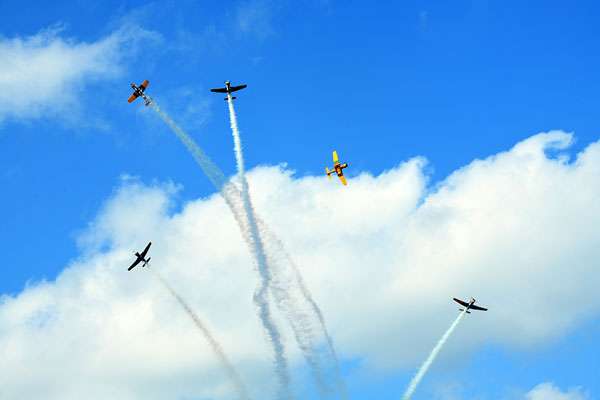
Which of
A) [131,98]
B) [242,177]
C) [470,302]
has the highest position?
[131,98]

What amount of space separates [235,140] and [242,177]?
9.13m

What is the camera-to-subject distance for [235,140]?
156 m

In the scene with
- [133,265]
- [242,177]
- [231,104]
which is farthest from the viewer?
[133,265]

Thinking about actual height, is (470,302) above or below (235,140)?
below

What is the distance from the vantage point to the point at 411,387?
16688 cm

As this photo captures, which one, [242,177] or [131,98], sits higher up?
[131,98]

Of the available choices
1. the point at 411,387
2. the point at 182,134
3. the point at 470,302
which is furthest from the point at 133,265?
the point at 470,302

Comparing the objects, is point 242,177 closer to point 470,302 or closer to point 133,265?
point 133,265

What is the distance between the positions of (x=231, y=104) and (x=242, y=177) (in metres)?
20.5

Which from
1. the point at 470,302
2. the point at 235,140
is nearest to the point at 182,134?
the point at 235,140

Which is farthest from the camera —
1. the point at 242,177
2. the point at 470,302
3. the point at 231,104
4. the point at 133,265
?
the point at 470,302

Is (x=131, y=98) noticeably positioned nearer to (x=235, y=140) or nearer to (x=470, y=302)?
(x=235, y=140)

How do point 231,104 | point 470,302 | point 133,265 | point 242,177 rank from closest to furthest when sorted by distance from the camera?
1. point 242,177
2. point 231,104
3. point 133,265
4. point 470,302

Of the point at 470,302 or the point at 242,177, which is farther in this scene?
the point at 470,302
